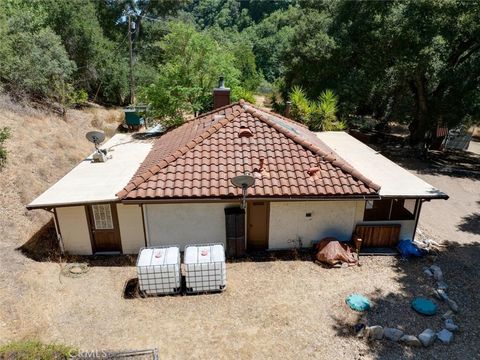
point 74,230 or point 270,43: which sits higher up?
point 270,43

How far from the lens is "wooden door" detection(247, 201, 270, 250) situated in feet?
35.0

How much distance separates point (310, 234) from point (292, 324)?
11.7ft

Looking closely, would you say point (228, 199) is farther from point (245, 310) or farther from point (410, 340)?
point (410, 340)

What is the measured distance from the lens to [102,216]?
34.2ft

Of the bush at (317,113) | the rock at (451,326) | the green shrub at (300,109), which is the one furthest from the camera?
the green shrub at (300,109)

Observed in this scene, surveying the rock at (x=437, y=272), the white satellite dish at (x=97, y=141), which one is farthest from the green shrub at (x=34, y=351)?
the rock at (x=437, y=272)

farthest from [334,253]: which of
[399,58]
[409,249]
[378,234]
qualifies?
[399,58]

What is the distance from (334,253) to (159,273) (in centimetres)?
518

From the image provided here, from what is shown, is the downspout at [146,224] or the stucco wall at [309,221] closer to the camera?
the downspout at [146,224]

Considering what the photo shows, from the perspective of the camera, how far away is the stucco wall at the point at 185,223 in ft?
34.1

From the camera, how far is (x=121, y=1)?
125ft

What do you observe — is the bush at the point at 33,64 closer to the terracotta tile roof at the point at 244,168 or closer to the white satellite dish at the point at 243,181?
the terracotta tile roof at the point at 244,168

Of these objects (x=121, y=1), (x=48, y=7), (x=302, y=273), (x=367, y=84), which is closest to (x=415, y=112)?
(x=367, y=84)

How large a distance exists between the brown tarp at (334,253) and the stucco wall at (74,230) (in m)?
7.16
